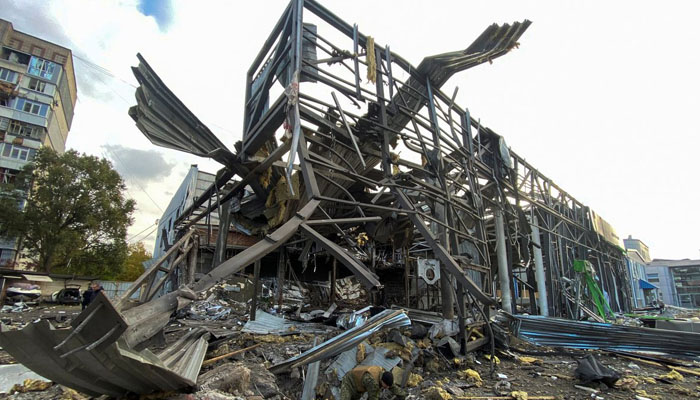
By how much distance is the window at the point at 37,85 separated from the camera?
32.0m

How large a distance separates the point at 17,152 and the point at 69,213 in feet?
47.2

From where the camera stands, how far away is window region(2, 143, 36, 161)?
2883 cm

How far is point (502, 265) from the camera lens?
9.78 meters

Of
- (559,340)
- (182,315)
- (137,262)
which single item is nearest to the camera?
(559,340)

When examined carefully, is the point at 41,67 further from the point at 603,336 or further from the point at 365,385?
the point at 603,336

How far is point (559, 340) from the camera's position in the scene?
7.03 metres

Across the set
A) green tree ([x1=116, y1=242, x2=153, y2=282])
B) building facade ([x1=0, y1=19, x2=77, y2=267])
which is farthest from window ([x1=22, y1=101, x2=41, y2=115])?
green tree ([x1=116, y1=242, x2=153, y2=282])

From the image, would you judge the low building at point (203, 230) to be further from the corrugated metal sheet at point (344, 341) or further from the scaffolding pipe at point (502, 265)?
the scaffolding pipe at point (502, 265)

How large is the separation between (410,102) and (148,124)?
588cm

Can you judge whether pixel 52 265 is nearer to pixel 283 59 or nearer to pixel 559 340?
pixel 283 59

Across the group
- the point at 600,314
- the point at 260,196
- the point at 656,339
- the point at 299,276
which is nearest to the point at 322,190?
the point at 260,196

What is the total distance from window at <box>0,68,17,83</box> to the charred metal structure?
120 ft

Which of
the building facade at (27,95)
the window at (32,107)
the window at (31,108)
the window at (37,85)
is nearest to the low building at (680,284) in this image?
the building facade at (27,95)

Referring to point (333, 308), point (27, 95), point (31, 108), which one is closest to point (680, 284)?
point (333, 308)
